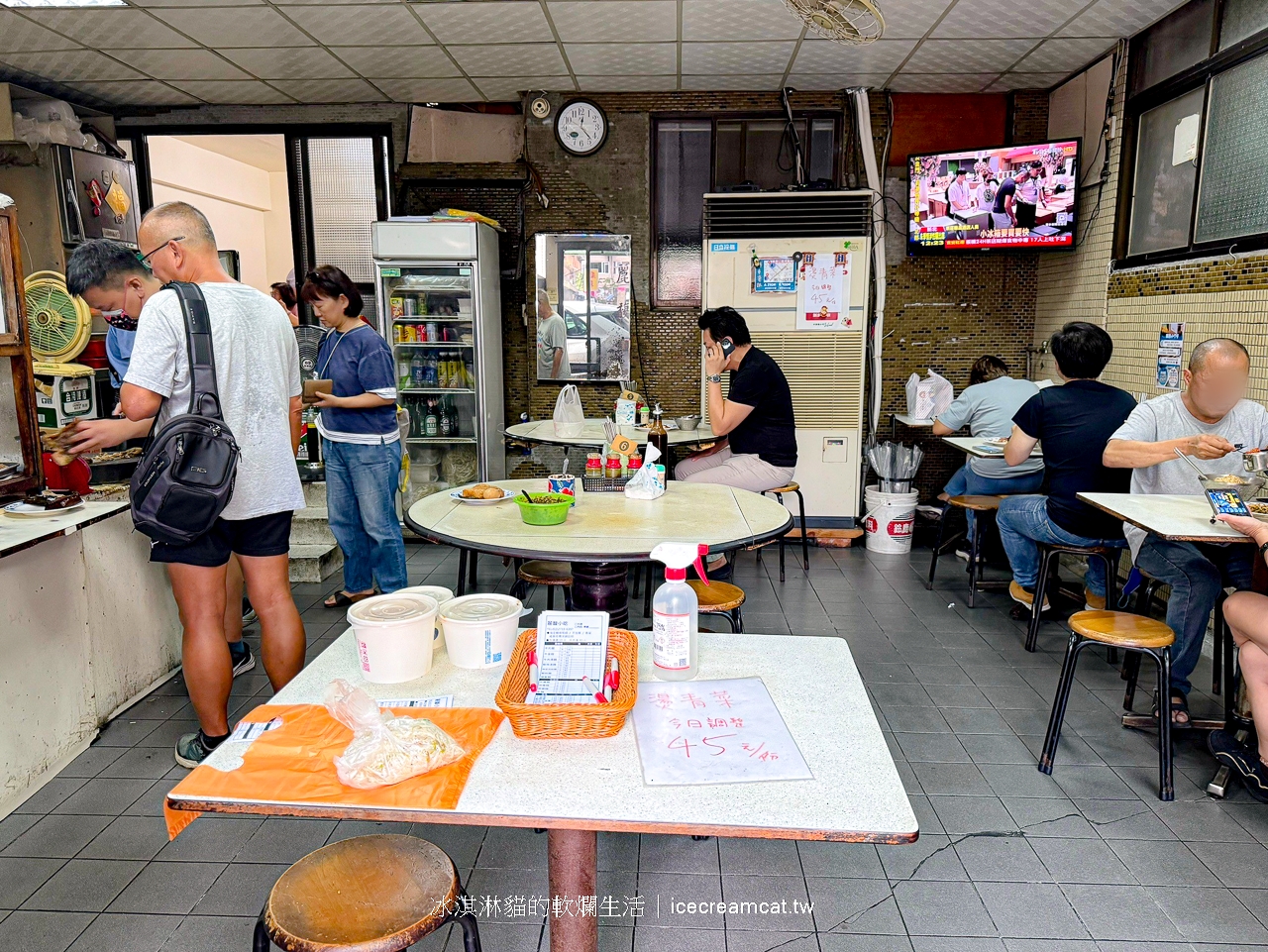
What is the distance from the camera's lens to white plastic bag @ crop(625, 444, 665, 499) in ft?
11.0

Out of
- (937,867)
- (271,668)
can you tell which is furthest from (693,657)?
(271,668)

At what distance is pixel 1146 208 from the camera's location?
5023mm

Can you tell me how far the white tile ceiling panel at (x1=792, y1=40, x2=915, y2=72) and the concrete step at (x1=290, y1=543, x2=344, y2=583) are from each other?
439 cm

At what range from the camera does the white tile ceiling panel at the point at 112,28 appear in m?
4.71

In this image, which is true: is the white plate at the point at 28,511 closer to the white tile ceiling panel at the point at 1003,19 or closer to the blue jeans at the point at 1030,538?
the blue jeans at the point at 1030,538

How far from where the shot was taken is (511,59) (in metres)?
5.61

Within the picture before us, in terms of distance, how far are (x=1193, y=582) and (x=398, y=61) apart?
5420 millimetres

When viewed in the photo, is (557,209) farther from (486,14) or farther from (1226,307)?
(1226,307)

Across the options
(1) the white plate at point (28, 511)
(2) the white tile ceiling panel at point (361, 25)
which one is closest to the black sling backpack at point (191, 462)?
(1) the white plate at point (28, 511)

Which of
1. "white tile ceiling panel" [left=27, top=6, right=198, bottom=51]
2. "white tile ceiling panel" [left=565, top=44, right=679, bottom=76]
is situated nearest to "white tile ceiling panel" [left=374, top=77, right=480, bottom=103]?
"white tile ceiling panel" [left=565, top=44, right=679, bottom=76]

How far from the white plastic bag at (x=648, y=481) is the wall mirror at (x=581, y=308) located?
3.40 meters

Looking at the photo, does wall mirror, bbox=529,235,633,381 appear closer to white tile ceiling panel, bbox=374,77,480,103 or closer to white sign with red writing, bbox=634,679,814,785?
white tile ceiling panel, bbox=374,77,480,103

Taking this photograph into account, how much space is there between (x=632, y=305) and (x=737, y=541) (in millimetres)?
4305

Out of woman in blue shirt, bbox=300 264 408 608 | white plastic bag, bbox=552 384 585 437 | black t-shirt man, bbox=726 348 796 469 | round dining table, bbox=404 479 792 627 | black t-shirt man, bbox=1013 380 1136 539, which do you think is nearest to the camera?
round dining table, bbox=404 479 792 627
